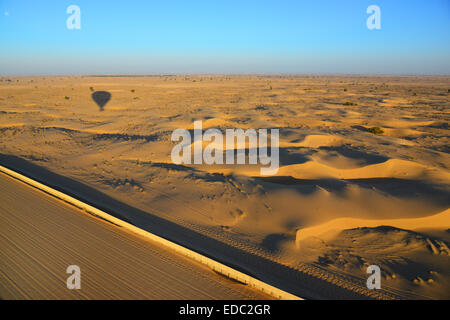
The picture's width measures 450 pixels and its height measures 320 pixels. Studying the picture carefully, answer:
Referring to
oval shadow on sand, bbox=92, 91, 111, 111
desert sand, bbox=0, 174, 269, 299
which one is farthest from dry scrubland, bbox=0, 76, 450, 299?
oval shadow on sand, bbox=92, 91, 111, 111

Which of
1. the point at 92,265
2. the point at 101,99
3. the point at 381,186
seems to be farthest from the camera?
the point at 101,99

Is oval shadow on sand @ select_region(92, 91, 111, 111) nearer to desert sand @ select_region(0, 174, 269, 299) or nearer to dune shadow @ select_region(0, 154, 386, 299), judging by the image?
dune shadow @ select_region(0, 154, 386, 299)

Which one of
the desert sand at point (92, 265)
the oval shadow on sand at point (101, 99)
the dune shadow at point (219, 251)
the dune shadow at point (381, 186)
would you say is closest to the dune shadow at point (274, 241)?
the dune shadow at point (219, 251)

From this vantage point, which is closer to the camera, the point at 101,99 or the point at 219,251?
the point at 219,251

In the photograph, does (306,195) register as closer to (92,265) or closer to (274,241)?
(274,241)

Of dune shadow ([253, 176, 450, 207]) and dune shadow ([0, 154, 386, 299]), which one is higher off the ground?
dune shadow ([253, 176, 450, 207])

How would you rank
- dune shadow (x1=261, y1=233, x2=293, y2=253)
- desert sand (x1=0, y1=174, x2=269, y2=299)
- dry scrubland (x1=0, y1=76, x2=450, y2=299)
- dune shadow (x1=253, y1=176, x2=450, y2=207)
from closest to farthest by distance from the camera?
desert sand (x1=0, y1=174, x2=269, y2=299) < dry scrubland (x1=0, y1=76, x2=450, y2=299) < dune shadow (x1=261, y1=233, x2=293, y2=253) < dune shadow (x1=253, y1=176, x2=450, y2=207)

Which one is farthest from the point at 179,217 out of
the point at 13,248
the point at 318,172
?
the point at 318,172

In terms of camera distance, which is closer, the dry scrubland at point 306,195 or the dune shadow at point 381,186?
the dry scrubland at point 306,195

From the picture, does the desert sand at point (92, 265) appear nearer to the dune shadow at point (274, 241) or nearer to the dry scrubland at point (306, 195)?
the dry scrubland at point (306, 195)

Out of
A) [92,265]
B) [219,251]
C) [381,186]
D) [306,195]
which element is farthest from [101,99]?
[381,186]
